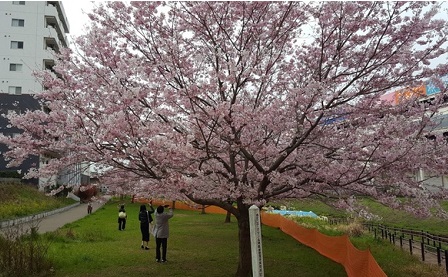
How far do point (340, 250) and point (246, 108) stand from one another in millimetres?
6647

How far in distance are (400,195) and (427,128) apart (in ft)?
5.87

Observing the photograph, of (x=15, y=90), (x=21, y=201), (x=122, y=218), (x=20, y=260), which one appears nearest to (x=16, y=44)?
(x=15, y=90)

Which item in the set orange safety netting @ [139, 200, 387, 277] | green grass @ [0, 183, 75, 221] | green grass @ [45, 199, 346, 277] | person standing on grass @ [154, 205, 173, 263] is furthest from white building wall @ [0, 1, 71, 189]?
person standing on grass @ [154, 205, 173, 263]

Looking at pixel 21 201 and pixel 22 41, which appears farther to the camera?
pixel 22 41

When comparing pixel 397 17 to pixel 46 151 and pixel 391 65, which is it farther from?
pixel 46 151

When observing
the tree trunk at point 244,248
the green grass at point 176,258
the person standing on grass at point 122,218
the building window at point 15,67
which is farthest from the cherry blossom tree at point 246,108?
the building window at point 15,67

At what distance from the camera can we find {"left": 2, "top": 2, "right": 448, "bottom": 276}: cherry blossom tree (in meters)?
7.66

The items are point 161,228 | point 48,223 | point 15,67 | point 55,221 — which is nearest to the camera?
point 161,228

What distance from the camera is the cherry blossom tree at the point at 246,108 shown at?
7.66 m

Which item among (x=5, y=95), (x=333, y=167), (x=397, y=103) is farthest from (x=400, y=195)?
(x=5, y=95)

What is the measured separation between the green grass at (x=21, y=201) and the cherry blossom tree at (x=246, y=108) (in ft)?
57.9

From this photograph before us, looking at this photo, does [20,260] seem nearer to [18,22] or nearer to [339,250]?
[339,250]

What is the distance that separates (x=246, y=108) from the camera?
7555 mm

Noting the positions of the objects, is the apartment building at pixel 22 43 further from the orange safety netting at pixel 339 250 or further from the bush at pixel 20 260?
the bush at pixel 20 260
